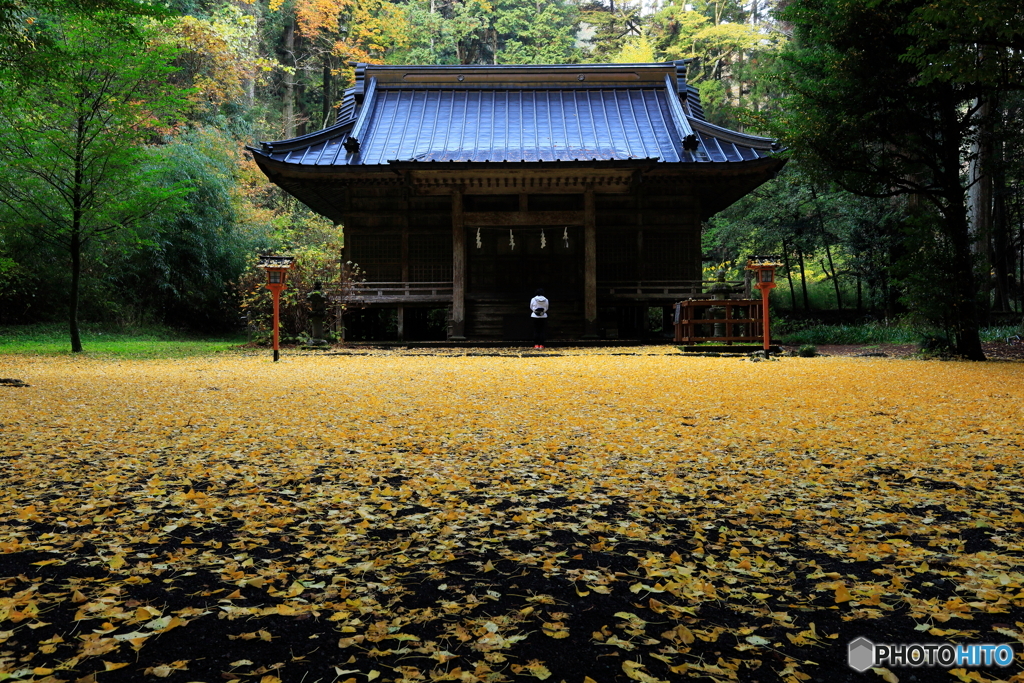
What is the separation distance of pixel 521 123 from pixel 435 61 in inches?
554

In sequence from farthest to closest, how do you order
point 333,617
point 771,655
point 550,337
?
point 550,337 → point 333,617 → point 771,655

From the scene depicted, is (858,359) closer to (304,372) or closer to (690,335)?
(690,335)

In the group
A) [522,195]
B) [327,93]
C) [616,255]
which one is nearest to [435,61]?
[327,93]

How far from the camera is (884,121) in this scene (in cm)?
972

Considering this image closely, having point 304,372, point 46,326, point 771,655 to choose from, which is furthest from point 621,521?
point 46,326

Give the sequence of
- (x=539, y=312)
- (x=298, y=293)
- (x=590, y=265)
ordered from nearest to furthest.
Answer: (x=539, y=312) < (x=298, y=293) < (x=590, y=265)

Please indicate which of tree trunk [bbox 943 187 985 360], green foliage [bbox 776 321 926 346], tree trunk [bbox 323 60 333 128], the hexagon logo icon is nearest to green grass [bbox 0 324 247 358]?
the hexagon logo icon

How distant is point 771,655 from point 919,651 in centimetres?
43

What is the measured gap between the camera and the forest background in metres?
9.51

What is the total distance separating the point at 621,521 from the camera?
2797mm

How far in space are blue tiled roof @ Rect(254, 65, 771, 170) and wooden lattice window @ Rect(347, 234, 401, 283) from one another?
2.10m

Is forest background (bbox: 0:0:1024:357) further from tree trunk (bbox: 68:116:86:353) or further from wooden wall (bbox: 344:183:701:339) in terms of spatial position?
wooden wall (bbox: 344:183:701:339)

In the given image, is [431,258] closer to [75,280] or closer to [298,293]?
[298,293]

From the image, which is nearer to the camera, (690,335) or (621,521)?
(621,521)
